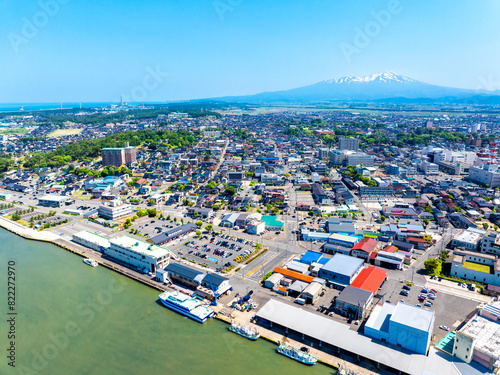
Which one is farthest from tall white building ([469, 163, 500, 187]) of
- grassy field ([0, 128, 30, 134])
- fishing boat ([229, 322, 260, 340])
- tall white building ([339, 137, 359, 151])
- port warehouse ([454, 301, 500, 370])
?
grassy field ([0, 128, 30, 134])

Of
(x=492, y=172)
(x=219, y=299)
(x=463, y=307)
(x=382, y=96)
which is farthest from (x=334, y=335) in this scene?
(x=382, y=96)

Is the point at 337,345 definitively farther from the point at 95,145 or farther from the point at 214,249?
the point at 95,145

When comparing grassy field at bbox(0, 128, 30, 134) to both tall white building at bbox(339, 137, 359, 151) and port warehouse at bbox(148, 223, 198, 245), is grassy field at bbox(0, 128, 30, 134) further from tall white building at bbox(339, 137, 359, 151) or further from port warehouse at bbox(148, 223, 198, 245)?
A: port warehouse at bbox(148, 223, 198, 245)

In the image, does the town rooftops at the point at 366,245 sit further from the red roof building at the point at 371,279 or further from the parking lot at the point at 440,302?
the parking lot at the point at 440,302

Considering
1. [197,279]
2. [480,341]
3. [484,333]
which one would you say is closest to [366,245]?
[484,333]

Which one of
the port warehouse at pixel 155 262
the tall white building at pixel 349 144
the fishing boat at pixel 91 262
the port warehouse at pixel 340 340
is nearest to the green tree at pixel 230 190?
the port warehouse at pixel 155 262

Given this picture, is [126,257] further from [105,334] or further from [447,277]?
[447,277]
